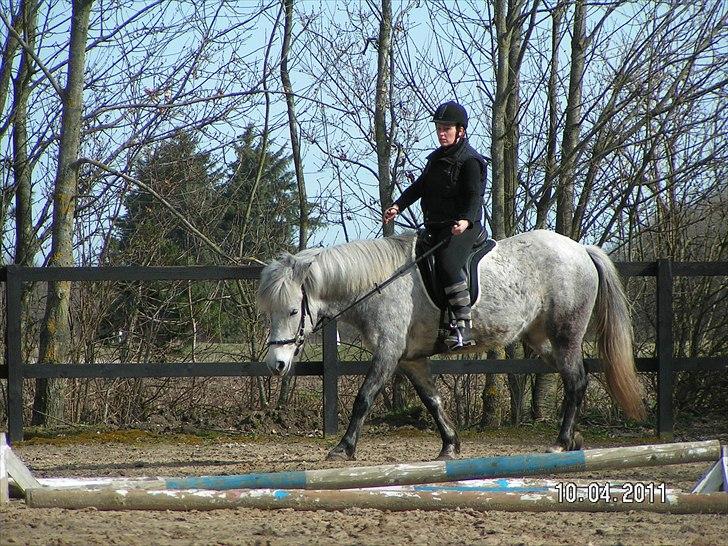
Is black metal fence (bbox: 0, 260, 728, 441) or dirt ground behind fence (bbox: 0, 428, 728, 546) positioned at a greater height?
black metal fence (bbox: 0, 260, 728, 441)

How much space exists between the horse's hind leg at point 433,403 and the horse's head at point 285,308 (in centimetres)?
100

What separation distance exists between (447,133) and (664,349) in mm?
3487

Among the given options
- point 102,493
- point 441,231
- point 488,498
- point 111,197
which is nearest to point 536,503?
point 488,498

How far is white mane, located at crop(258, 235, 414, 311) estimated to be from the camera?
6871mm

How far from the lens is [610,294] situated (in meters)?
7.87

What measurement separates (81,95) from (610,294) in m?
5.94

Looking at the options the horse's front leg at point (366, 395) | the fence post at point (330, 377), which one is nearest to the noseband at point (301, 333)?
the horse's front leg at point (366, 395)

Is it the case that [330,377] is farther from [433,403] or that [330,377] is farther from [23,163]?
[23,163]

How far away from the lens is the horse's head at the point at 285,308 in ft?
22.2

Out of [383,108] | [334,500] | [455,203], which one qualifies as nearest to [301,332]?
[455,203]

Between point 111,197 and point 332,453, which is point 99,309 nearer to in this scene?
point 111,197

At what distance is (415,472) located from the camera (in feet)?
16.2

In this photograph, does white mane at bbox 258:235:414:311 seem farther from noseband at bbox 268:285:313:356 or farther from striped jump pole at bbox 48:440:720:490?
striped jump pole at bbox 48:440:720:490

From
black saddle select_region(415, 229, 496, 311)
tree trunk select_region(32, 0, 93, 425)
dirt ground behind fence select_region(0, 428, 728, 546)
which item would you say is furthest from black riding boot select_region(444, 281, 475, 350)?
tree trunk select_region(32, 0, 93, 425)
